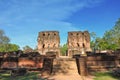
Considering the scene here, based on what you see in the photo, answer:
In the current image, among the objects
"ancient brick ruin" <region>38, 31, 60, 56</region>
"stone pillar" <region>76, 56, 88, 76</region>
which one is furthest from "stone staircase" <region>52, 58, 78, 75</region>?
"ancient brick ruin" <region>38, 31, 60, 56</region>

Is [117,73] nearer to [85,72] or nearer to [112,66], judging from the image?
[85,72]

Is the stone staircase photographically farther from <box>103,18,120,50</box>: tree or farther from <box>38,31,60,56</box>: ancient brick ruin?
<box>103,18,120,50</box>: tree

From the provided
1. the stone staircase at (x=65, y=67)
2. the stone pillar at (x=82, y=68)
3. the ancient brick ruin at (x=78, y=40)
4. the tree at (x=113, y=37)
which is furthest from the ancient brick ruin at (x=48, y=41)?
the stone pillar at (x=82, y=68)

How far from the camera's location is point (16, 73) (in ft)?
27.8

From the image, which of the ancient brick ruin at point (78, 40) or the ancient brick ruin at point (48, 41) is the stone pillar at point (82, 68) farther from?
the ancient brick ruin at point (48, 41)

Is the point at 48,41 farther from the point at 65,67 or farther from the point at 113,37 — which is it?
the point at 65,67

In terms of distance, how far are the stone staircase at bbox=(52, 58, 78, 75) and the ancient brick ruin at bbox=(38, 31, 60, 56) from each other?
2518 cm

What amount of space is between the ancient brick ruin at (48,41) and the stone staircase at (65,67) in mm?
25181

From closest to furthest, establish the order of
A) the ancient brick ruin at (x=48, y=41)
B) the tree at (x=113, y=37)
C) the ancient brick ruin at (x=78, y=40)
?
1. the ancient brick ruin at (x=78, y=40)
2. the ancient brick ruin at (x=48, y=41)
3. the tree at (x=113, y=37)

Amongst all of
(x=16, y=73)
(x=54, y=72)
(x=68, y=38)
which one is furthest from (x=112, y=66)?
(x=68, y=38)

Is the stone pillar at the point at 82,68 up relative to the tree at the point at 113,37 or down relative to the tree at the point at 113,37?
down

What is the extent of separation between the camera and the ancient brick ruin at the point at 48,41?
3559cm

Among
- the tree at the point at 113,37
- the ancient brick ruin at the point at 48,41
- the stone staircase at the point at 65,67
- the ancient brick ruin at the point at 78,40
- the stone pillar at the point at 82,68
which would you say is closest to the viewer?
the stone pillar at the point at 82,68

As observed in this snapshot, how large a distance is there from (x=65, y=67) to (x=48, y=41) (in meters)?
26.7
